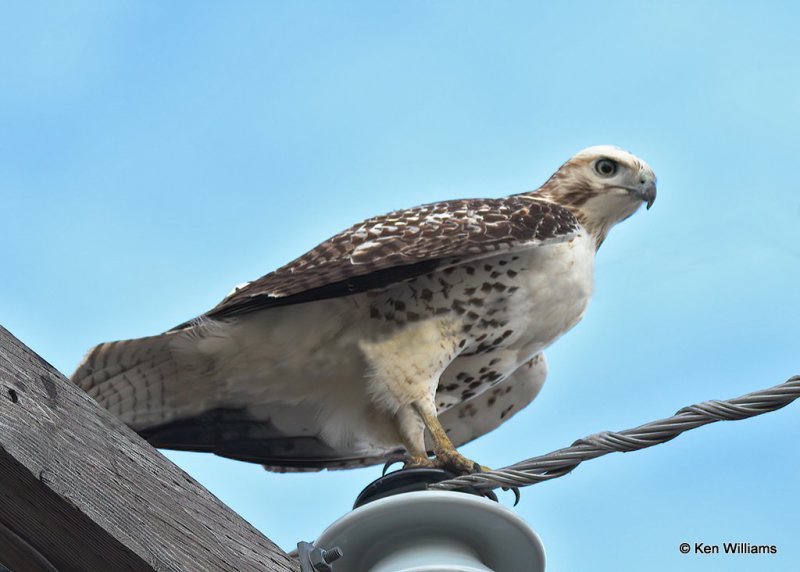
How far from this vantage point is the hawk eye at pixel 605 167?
17.3 feet

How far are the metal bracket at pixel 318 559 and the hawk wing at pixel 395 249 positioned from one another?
1653 mm

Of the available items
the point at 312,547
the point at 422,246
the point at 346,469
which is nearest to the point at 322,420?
the point at 346,469

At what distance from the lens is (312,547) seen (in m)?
2.79

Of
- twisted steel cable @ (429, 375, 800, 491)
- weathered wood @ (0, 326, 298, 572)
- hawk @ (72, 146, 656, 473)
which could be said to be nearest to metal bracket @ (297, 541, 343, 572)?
weathered wood @ (0, 326, 298, 572)

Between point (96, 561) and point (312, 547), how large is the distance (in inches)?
22.3

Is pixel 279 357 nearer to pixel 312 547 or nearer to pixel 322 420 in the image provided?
pixel 322 420

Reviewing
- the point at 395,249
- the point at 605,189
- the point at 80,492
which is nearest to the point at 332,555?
the point at 80,492

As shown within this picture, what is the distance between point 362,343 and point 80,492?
2.17 m

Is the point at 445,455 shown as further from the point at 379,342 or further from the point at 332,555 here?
the point at 332,555

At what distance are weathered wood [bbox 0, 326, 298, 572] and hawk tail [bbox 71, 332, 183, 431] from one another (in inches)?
69.9

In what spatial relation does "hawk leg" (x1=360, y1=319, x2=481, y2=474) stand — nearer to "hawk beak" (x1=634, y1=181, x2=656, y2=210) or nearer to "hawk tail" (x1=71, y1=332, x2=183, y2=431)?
"hawk tail" (x1=71, y1=332, x2=183, y2=431)

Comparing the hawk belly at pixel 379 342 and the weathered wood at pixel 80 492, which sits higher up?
the hawk belly at pixel 379 342

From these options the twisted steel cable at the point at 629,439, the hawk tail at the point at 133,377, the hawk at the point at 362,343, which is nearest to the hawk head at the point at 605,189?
the hawk at the point at 362,343

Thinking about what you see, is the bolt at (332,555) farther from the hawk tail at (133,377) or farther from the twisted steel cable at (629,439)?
the hawk tail at (133,377)
